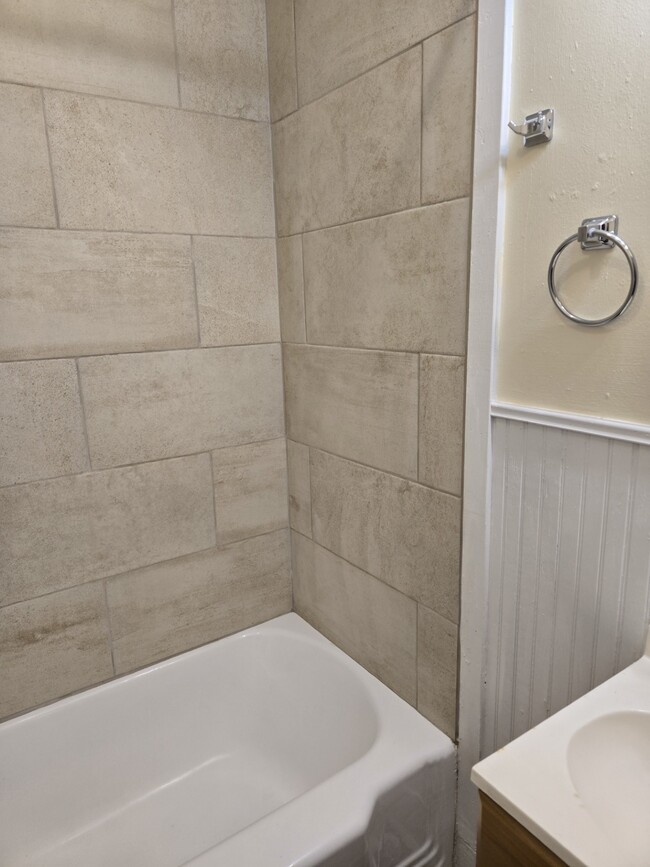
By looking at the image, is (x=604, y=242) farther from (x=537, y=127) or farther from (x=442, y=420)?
(x=442, y=420)

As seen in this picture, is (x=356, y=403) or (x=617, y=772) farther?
(x=356, y=403)

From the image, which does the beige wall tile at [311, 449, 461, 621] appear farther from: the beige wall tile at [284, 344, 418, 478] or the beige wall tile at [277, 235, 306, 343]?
the beige wall tile at [277, 235, 306, 343]

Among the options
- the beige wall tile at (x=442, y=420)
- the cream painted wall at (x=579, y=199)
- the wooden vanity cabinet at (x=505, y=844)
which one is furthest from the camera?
the beige wall tile at (x=442, y=420)

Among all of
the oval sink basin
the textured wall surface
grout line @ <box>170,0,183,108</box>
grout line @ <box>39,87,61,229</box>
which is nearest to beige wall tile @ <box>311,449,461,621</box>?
the textured wall surface

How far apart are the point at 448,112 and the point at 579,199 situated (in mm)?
349

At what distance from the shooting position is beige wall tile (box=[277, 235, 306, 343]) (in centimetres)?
169

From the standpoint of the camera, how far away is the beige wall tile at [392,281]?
1213 millimetres

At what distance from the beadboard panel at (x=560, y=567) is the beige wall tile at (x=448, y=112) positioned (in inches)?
19.2

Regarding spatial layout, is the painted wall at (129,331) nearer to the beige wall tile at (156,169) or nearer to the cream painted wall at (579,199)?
the beige wall tile at (156,169)

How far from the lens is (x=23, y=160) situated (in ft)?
4.58

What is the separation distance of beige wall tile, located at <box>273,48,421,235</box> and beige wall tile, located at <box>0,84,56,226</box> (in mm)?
616

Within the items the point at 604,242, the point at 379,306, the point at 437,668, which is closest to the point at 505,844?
the point at 437,668

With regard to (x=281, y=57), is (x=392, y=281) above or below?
below

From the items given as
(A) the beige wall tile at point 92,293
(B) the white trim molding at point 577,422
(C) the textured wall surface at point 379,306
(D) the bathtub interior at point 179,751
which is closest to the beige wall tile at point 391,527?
(C) the textured wall surface at point 379,306
